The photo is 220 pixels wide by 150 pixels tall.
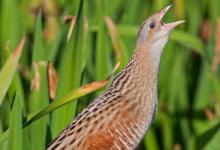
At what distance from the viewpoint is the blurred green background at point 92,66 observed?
2885mm

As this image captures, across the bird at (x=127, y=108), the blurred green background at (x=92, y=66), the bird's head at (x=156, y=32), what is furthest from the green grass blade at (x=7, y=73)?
the bird's head at (x=156, y=32)

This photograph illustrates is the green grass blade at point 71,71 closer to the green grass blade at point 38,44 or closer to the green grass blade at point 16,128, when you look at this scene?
the green grass blade at point 38,44

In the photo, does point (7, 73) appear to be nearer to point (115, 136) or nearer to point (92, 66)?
point (115, 136)

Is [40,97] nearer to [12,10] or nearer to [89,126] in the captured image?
[89,126]

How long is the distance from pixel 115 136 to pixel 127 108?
0.12 m

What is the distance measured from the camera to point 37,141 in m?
2.77

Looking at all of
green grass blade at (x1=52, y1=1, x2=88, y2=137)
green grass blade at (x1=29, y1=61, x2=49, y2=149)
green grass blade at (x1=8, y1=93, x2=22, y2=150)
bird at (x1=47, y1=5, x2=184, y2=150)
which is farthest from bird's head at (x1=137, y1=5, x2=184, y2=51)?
green grass blade at (x1=8, y1=93, x2=22, y2=150)

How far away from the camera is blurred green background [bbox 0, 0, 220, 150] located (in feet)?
9.46

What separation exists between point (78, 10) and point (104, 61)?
17.6 inches

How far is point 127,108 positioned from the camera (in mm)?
2762

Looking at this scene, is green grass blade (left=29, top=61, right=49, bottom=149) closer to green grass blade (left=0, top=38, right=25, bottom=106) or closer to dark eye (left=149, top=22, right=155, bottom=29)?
green grass blade (left=0, top=38, right=25, bottom=106)

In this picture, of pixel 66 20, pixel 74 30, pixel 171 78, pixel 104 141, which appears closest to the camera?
pixel 104 141

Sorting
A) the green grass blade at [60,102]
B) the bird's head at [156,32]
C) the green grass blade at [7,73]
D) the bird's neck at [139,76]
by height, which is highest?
the green grass blade at [7,73]

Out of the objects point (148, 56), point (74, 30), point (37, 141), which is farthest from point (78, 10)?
point (37, 141)
